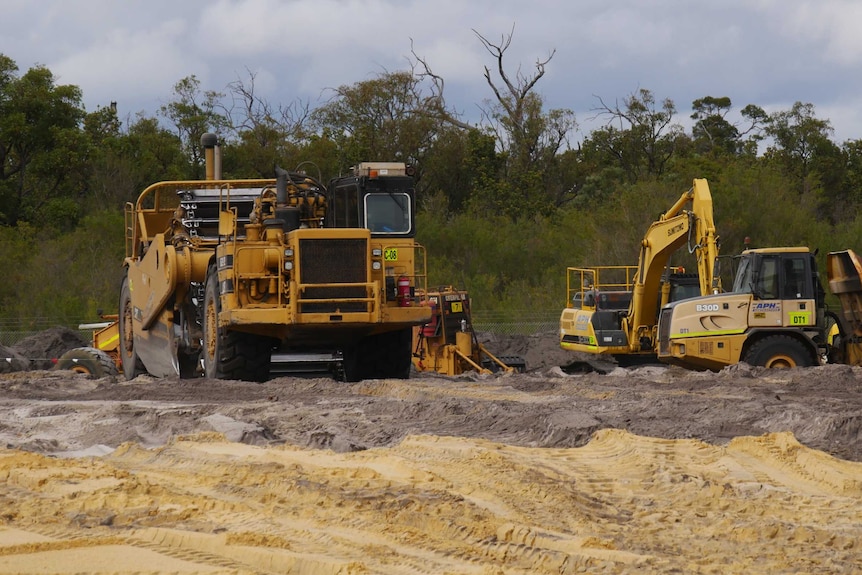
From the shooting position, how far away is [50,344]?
26.5m

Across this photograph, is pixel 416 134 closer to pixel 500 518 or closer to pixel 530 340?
pixel 530 340

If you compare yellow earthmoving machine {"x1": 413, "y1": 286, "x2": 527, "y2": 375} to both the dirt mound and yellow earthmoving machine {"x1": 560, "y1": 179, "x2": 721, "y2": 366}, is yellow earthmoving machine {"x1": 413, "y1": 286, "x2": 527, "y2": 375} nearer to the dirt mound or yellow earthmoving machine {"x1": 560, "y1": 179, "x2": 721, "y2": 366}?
yellow earthmoving machine {"x1": 560, "y1": 179, "x2": 721, "y2": 366}

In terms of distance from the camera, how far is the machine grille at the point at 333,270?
14.6 m

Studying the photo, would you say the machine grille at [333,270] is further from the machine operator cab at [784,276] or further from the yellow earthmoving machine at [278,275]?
the machine operator cab at [784,276]

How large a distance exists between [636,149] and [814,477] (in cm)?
4425

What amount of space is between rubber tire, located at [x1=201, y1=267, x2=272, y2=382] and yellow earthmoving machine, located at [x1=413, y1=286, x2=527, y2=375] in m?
6.74

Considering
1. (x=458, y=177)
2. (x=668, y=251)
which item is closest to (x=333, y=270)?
(x=668, y=251)

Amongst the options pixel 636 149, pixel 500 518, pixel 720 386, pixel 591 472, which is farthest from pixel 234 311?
pixel 636 149

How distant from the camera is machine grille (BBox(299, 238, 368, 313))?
14.6m

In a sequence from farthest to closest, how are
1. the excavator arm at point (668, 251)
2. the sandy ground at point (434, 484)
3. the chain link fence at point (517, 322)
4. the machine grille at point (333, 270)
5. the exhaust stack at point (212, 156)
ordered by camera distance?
the chain link fence at point (517, 322) < the excavator arm at point (668, 251) < the exhaust stack at point (212, 156) < the machine grille at point (333, 270) < the sandy ground at point (434, 484)

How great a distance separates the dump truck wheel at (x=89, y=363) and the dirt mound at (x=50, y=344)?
6108mm

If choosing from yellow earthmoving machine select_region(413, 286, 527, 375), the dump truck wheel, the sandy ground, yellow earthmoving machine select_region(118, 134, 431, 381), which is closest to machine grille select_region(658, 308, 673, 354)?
yellow earthmoving machine select_region(413, 286, 527, 375)

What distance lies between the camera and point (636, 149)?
51594 mm

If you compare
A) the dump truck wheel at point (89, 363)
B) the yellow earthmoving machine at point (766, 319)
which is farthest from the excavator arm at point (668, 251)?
the dump truck wheel at point (89, 363)
